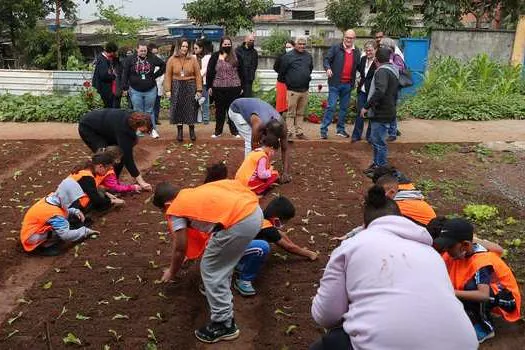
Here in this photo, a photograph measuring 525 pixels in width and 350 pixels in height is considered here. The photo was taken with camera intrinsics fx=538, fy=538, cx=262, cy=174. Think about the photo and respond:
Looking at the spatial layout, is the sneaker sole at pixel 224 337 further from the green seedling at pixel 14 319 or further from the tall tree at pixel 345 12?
the tall tree at pixel 345 12

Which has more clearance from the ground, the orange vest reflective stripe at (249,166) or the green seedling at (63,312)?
the orange vest reflective stripe at (249,166)

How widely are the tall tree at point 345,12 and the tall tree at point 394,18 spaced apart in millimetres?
15825

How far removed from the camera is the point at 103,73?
927cm

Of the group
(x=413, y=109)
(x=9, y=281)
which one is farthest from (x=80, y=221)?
→ (x=413, y=109)

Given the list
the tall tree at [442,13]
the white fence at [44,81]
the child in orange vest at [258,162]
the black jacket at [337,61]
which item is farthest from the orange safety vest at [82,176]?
the tall tree at [442,13]

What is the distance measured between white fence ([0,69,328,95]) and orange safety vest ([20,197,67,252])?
25.4 ft

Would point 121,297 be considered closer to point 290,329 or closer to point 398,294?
point 290,329

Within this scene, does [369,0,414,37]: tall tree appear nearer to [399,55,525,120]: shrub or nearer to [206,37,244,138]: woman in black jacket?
[399,55,525,120]: shrub

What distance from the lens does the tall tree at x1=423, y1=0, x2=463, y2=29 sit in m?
17.4

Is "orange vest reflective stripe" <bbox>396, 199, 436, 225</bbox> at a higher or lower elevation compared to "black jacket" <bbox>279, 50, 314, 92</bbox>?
lower

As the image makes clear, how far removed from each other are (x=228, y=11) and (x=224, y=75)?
18.6 m

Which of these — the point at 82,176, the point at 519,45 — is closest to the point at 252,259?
the point at 82,176

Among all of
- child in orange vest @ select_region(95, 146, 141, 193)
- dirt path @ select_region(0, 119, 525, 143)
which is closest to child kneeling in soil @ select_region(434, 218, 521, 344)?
child in orange vest @ select_region(95, 146, 141, 193)

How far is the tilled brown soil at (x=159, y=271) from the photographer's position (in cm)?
372
